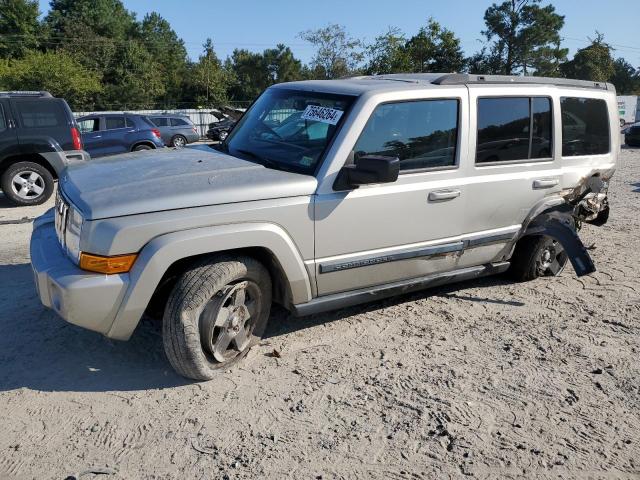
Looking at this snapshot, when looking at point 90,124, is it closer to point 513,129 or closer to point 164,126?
point 164,126

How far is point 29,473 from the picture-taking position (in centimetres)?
268

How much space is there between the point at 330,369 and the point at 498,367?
1.14 metres

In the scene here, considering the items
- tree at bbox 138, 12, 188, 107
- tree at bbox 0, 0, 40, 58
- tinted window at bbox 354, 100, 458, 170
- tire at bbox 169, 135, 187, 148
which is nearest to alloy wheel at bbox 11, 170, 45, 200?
tinted window at bbox 354, 100, 458, 170

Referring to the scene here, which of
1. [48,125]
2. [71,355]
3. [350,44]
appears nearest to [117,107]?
[350,44]

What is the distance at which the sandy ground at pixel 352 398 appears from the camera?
2816mm

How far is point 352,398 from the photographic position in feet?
11.0

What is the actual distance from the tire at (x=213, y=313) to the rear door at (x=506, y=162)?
72.6 inches

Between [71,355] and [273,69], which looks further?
[273,69]

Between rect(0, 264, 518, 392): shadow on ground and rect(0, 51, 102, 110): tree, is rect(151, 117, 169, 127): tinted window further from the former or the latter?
rect(0, 264, 518, 392): shadow on ground

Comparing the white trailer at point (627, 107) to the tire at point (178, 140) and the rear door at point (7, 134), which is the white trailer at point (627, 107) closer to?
the tire at point (178, 140)

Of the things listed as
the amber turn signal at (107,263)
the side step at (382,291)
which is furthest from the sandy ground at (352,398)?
the amber turn signal at (107,263)

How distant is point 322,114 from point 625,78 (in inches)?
2993

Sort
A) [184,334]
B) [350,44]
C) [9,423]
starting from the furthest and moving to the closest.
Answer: [350,44]
[184,334]
[9,423]

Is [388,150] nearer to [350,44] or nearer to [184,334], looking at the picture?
[184,334]
